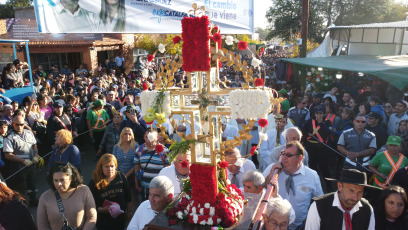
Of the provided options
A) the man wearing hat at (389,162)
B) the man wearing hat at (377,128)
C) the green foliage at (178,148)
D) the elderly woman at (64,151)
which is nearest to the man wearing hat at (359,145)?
the man wearing hat at (377,128)

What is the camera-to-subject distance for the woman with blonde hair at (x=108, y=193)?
165 inches

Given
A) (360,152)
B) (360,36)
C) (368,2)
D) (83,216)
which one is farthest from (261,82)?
(368,2)

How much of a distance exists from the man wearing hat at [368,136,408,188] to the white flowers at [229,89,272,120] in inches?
149

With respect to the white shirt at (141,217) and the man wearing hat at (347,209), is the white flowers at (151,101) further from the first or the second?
the man wearing hat at (347,209)

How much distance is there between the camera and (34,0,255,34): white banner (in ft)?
11.5

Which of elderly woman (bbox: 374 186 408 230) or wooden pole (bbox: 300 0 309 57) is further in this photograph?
wooden pole (bbox: 300 0 309 57)

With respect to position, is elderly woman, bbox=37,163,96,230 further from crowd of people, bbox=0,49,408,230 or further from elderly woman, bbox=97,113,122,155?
elderly woman, bbox=97,113,122,155

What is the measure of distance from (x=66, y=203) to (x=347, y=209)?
302 cm

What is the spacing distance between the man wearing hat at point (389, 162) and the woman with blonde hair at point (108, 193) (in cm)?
412

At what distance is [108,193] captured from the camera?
14.0 ft

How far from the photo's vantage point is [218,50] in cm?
253

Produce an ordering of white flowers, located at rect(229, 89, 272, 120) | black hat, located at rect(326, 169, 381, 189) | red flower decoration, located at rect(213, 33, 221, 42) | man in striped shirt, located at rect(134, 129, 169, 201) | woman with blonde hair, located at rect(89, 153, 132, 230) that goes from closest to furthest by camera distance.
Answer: white flowers, located at rect(229, 89, 272, 120) → red flower decoration, located at rect(213, 33, 221, 42) → black hat, located at rect(326, 169, 381, 189) → woman with blonde hair, located at rect(89, 153, 132, 230) → man in striped shirt, located at rect(134, 129, 169, 201)

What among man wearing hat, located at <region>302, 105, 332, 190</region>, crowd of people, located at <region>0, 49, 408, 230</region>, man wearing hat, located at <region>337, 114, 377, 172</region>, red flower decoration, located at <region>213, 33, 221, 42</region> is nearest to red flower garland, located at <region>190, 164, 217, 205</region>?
crowd of people, located at <region>0, 49, 408, 230</region>

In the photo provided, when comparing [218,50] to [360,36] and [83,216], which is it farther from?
[360,36]
